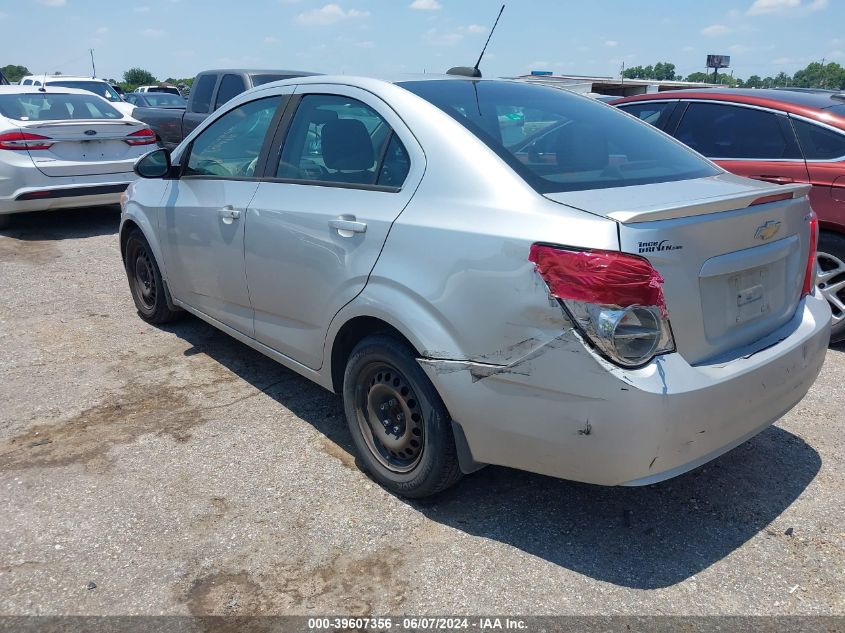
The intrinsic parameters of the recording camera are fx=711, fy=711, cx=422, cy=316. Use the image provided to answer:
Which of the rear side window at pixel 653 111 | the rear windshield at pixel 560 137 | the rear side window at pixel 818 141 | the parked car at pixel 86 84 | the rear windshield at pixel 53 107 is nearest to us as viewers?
the rear windshield at pixel 560 137

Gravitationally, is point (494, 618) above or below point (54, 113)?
below

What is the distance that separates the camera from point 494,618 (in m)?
2.45

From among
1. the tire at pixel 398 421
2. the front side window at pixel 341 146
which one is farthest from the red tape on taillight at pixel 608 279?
the front side window at pixel 341 146

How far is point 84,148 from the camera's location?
8.26 metres

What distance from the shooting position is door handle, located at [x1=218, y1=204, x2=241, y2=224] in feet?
12.6

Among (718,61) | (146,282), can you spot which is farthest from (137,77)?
(146,282)

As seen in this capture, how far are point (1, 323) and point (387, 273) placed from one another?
13.2ft

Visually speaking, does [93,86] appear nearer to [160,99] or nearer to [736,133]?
[160,99]

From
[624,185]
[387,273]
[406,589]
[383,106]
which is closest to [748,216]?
[624,185]

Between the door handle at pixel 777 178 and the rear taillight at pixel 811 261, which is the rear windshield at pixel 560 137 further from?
the door handle at pixel 777 178

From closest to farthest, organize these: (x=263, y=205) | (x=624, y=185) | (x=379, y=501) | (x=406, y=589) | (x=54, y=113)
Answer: (x=406, y=589) → (x=624, y=185) → (x=379, y=501) → (x=263, y=205) → (x=54, y=113)

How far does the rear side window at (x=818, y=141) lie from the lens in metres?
4.81

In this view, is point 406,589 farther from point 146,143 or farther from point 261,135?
point 146,143

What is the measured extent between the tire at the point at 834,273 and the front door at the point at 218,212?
376 cm
